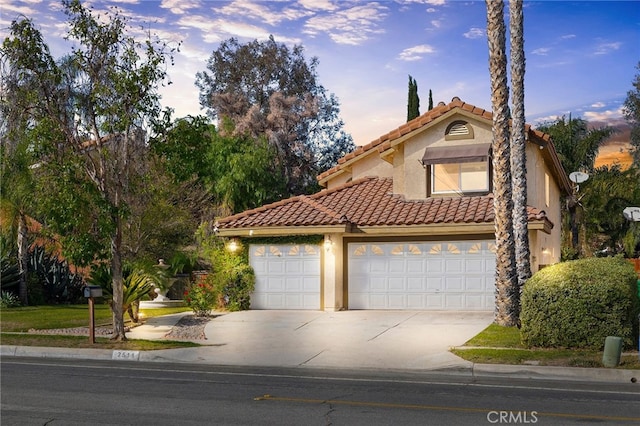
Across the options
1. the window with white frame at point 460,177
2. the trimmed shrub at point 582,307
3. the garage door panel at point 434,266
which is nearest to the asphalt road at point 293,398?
the trimmed shrub at point 582,307

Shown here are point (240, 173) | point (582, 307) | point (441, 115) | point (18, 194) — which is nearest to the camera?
point (582, 307)

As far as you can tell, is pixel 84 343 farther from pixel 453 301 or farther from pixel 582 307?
pixel 453 301

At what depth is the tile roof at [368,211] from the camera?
23500 mm

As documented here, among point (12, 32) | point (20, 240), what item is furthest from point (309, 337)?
point (20, 240)

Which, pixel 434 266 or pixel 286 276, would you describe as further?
pixel 286 276

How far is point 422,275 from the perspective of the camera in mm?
24109

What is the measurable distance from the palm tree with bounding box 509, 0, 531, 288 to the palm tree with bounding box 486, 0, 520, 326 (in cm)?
32

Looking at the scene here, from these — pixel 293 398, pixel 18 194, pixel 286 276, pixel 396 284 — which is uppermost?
pixel 18 194

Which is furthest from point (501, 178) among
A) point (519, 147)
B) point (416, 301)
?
point (416, 301)

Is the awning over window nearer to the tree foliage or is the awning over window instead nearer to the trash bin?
the trash bin

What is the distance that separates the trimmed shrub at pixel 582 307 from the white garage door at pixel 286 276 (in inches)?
396

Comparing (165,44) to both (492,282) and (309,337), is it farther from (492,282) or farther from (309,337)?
(492,282)

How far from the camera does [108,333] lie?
20000 mm

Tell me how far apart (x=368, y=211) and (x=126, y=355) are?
10976 millimetres
